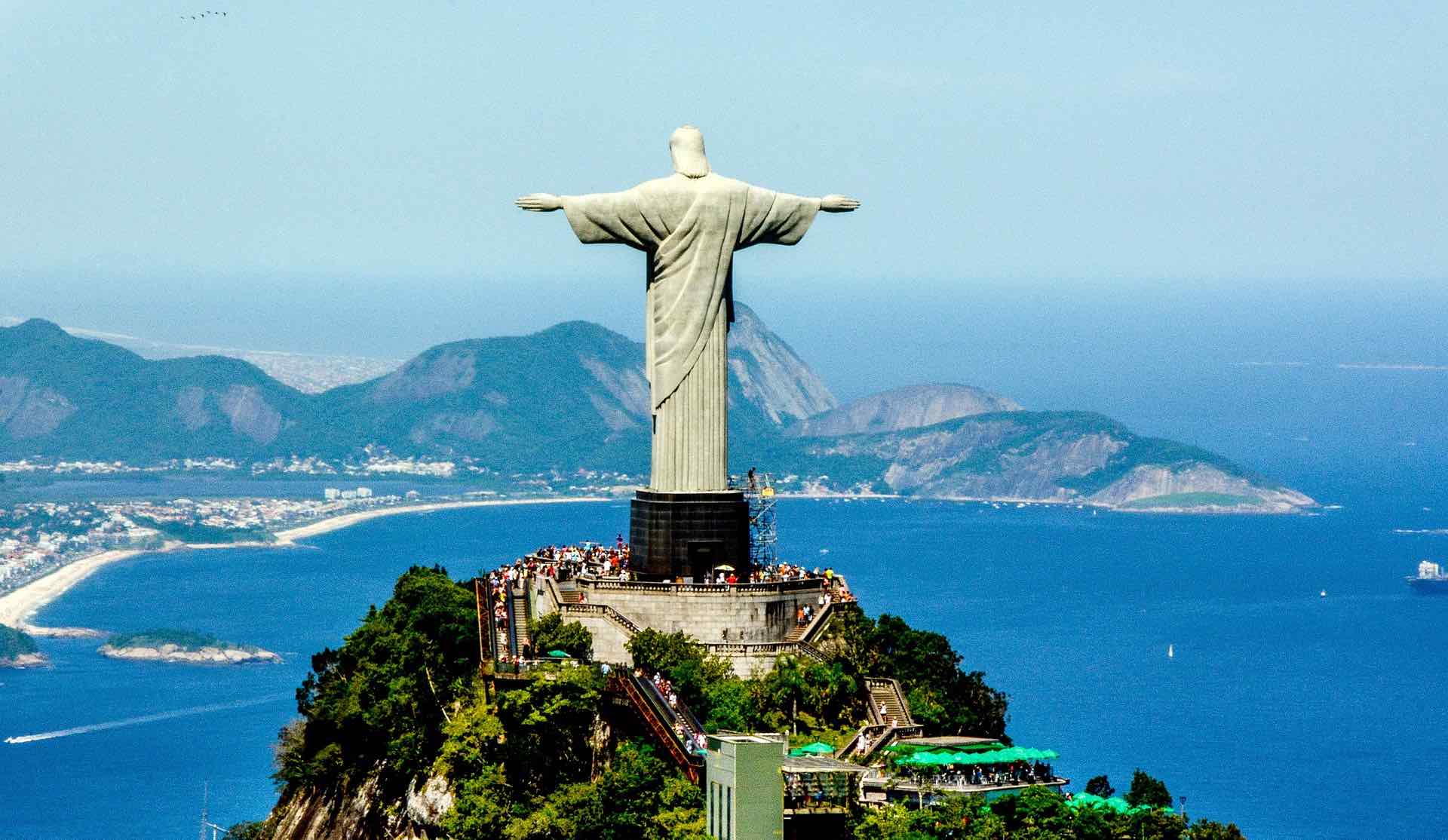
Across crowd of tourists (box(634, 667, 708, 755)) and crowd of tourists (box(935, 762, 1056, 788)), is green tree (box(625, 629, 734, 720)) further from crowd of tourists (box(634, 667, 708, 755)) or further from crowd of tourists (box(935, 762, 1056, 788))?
Result: crowd of tourists (box(935, 762, 1056, 788))

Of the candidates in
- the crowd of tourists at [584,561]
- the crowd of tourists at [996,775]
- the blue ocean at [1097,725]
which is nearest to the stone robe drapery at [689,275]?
the crowd of tourists at [584,561]

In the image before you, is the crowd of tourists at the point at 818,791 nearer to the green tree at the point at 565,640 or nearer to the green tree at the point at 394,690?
the green tree at the point at 565,640

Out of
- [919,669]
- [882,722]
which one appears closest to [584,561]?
[919,669]

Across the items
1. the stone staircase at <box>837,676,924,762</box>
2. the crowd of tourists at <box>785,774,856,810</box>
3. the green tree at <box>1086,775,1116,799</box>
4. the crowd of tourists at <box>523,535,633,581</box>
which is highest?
the crowd of tourists at <box>523,535,633,581</box>

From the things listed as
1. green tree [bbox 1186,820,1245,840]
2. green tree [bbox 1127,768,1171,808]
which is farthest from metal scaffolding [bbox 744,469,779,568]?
green tree [bbox 1186,820,1245,840]

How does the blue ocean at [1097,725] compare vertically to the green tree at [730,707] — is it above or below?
below
